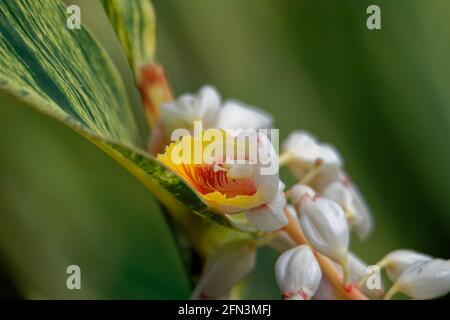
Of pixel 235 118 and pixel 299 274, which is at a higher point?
pixel 235 118

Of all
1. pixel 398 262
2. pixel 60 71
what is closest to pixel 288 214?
pixel 398 262

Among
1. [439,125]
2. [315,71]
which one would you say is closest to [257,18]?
[315,71]

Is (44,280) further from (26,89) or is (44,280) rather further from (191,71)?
(26,89)

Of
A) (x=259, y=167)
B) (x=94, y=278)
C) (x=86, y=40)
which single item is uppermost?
(x=86, y=40)

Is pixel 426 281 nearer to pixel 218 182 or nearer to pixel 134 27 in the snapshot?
pixel 218 182

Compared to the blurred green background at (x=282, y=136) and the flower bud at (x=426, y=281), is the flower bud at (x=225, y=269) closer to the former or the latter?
the flower bud at (x=426, y=281)

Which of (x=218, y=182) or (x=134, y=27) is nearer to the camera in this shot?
(x=218, y=182)

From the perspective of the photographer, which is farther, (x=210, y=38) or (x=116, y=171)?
(x=210, y=38)

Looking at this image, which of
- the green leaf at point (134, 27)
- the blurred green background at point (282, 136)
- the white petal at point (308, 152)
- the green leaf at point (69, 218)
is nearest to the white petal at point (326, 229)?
the white petal at point (308, 152)
